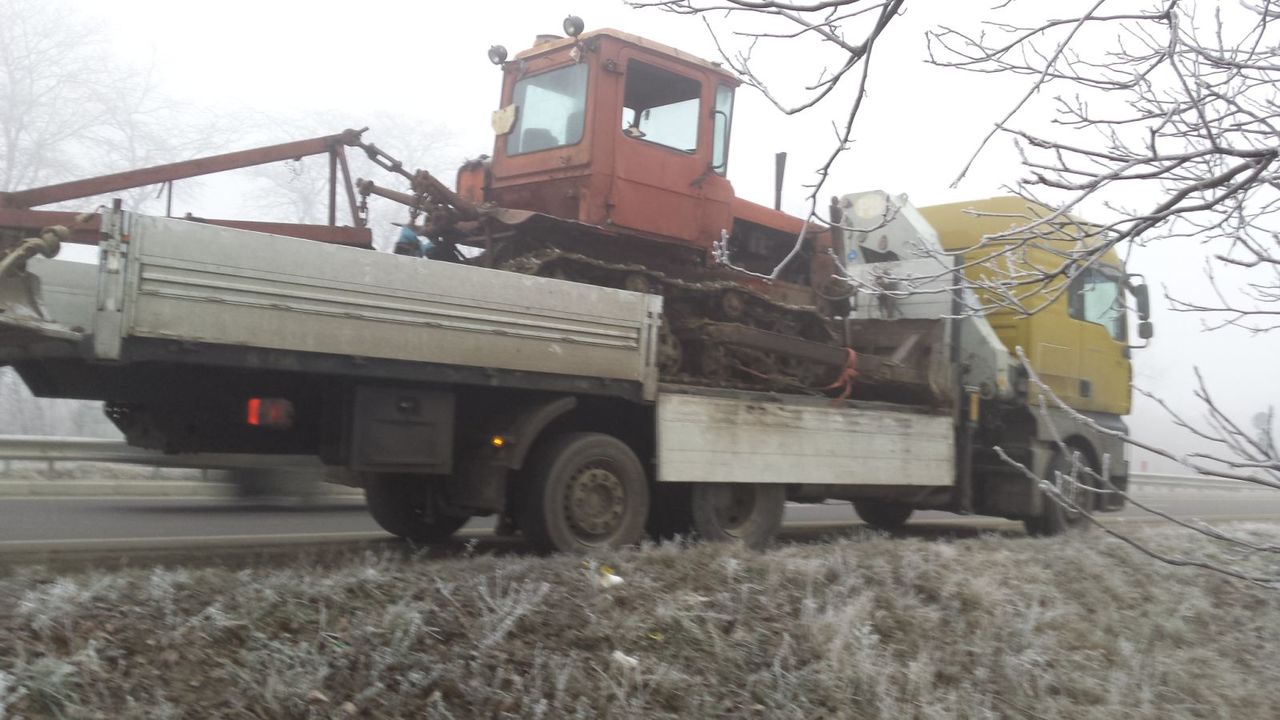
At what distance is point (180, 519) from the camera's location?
8977 millimetres

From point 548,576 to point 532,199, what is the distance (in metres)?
3.68

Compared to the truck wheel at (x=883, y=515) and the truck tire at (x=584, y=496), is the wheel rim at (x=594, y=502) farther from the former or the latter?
the truck wheel at (x=883, y=515)

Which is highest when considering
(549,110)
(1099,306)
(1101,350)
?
(549,110)

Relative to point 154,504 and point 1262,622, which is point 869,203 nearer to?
point 1262,622

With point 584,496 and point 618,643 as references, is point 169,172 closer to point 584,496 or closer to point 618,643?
point 584,496

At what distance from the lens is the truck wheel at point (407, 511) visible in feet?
24.9

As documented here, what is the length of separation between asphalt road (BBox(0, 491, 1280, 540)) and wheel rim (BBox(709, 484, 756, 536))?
2.89m

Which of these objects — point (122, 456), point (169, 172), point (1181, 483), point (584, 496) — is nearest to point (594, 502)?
point (584, 496)

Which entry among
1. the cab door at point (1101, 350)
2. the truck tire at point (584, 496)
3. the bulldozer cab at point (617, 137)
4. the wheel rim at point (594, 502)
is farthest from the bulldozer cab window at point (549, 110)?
the cab door at point (1101, 350)

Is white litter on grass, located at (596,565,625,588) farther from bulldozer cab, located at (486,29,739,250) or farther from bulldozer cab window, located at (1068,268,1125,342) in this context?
bulldozer cab window, located at (1068,268,1125,342)

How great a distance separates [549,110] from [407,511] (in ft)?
10.7

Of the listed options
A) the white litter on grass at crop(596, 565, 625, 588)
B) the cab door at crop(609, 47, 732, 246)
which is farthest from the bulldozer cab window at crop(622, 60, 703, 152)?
the white litter on grass at crop(596, 565, 625, 588)

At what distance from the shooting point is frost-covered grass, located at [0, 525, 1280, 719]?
3787mm

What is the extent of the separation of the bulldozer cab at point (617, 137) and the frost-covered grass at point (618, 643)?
284cm
